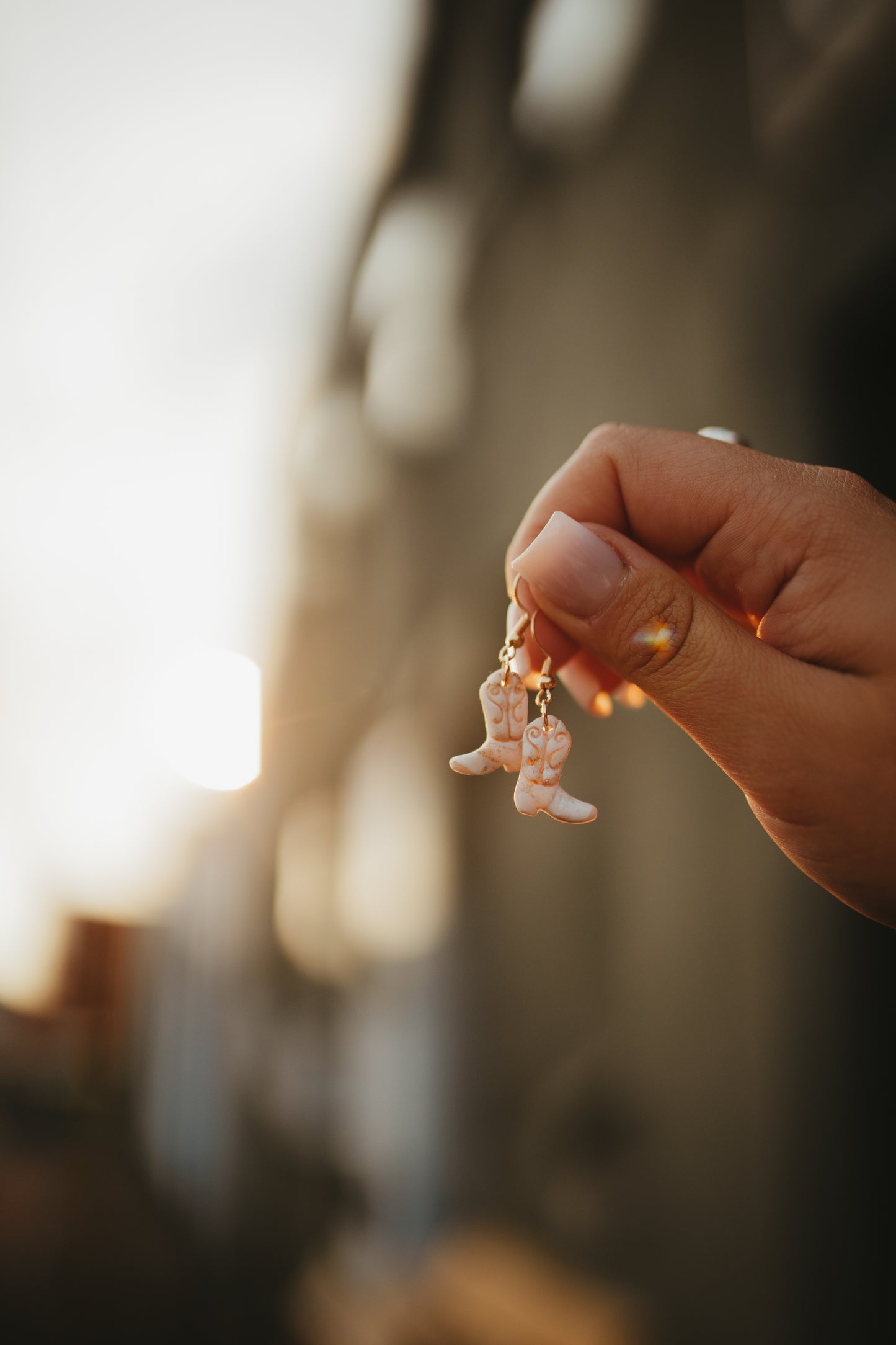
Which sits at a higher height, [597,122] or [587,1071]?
[597,122]

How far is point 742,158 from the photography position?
2236 millimetres

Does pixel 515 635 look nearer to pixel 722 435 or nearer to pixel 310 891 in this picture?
pixel 722 435

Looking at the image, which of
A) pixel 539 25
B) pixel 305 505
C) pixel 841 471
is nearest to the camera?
pixel 841 471

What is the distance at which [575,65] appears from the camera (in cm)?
313

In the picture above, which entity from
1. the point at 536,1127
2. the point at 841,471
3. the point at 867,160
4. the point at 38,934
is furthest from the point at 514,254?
the point at 38,934

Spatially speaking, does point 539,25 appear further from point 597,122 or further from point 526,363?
point 526,363

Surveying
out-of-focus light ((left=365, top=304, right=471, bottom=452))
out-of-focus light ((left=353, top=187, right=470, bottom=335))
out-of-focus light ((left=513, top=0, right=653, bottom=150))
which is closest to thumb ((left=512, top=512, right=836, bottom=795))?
out-of-focus light ((left=513, top=0, right=653, bottom=150))

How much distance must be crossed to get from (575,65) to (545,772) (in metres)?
3.41

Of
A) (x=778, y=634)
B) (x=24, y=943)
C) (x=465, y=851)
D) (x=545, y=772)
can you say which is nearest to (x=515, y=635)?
(x=545, y=772)

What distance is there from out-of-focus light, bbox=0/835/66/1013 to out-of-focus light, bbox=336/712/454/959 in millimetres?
3496

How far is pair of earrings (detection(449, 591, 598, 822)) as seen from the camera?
0.90 m

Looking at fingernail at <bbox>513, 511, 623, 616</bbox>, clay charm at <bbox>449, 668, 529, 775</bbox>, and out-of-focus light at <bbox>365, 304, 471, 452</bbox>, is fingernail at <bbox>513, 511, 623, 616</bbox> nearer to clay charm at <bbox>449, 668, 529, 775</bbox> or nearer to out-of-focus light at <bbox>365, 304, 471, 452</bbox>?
clay charm at <bbox>449, 668, 529, 775</bbox>

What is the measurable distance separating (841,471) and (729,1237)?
1.89 m

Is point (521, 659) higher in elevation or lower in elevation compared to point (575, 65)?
lower
